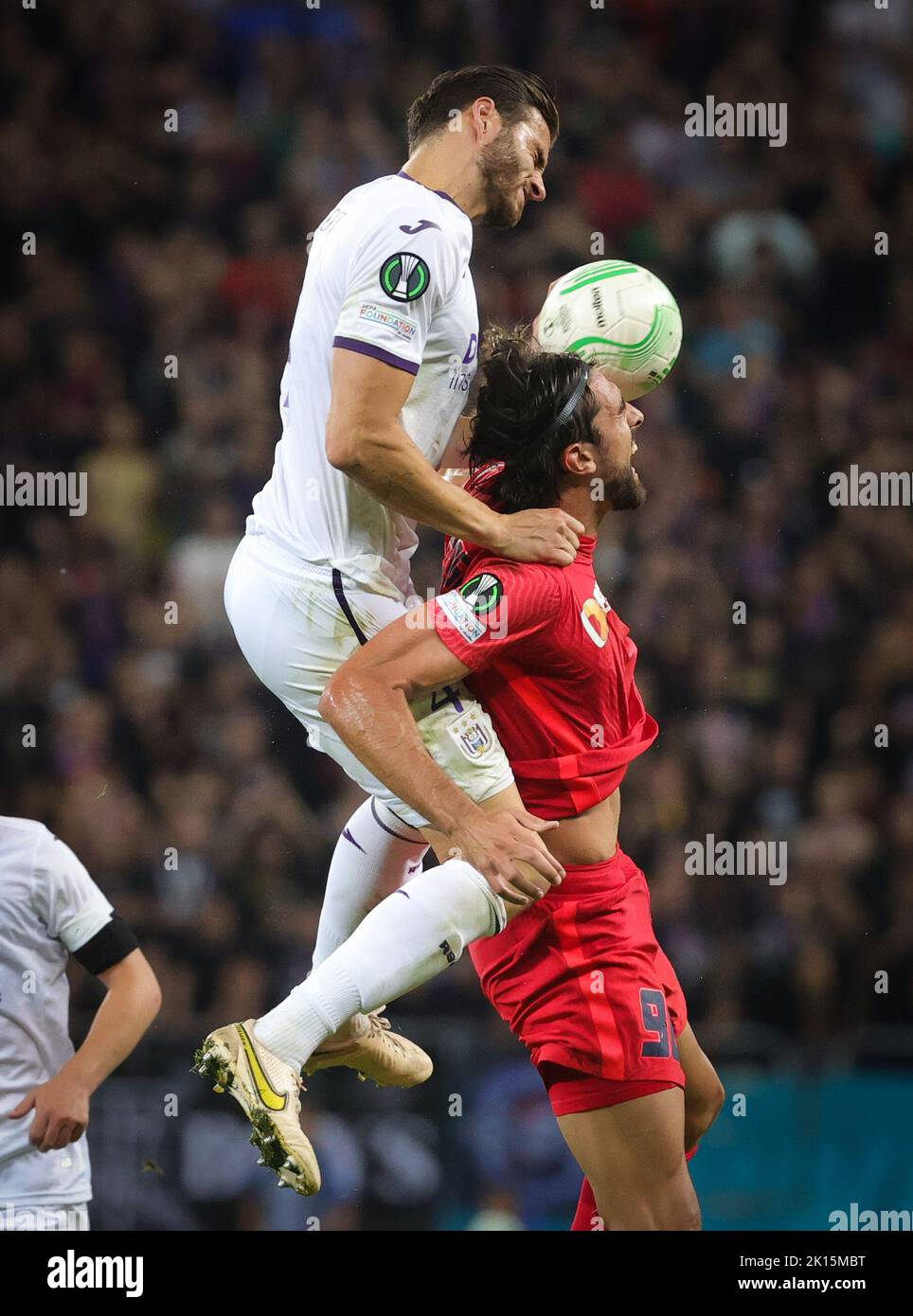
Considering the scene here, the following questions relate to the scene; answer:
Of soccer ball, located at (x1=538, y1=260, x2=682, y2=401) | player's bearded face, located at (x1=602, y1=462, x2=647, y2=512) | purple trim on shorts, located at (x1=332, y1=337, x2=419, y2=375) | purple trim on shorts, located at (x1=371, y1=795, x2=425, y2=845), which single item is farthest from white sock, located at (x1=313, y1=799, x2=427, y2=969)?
soccer ball, located at (x1=538, y1=260, x2=682, y2=401)

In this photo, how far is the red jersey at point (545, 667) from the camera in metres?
3.27

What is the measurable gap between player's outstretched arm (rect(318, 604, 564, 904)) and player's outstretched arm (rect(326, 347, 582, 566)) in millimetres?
248

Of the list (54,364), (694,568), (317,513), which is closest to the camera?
(317,513)

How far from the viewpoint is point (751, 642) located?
717cm

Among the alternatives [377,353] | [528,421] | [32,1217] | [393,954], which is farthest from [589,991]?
[32,1217]

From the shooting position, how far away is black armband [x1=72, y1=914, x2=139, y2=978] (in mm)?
4164

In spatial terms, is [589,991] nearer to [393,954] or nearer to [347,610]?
[393,954]

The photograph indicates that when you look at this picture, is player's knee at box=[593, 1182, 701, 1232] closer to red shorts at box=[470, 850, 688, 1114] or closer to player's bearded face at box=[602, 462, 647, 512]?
red shorts at box=[470, 850, 688, 1114]

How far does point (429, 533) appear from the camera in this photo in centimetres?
730

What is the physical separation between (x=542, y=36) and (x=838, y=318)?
7.09ft

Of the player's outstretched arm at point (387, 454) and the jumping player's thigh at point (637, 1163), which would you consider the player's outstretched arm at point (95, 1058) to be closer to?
the jumping player's thigh at point (637, 1163)

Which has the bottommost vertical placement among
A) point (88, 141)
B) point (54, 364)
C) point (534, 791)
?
point (534, 791)
